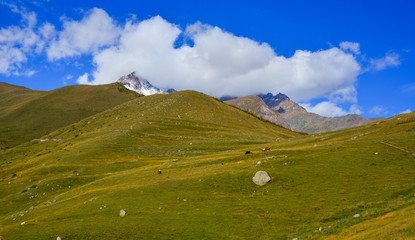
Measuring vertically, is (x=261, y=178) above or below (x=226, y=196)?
above

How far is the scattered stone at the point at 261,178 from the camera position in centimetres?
3743

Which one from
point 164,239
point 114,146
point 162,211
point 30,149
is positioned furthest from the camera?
point 30,149

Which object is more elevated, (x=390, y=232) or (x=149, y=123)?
(x=149, y=123)

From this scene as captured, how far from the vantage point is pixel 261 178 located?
37.7 meters

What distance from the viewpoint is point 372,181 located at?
34.0m

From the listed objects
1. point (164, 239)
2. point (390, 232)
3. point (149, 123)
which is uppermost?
point (149, 123)

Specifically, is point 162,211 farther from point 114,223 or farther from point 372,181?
point 372,181

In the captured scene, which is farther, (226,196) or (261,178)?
(261,178)

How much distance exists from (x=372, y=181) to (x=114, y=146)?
7494cm

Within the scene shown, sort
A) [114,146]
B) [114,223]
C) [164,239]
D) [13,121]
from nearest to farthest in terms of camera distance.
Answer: [164,239]
[114,223]
[114,146]
[13,121]

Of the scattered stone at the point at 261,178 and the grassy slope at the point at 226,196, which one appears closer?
the grassy slope at the point at 226,196

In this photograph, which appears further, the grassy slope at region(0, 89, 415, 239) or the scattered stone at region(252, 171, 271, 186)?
the scattered stone at region(252, 171, 271, 186)

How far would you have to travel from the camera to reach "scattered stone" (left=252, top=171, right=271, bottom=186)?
37431 millimetres

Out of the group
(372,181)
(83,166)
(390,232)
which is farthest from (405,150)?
(83,166)
